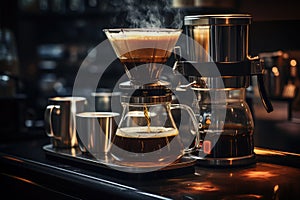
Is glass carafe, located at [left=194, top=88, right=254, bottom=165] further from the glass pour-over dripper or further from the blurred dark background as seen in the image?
the blurred dark background

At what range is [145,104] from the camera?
1677 millimetres

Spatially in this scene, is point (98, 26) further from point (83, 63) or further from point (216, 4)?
point (216, 4)

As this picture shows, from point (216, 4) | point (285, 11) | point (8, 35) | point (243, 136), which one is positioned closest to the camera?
point (243, 136)

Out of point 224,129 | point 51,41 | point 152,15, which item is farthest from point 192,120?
point 51,41

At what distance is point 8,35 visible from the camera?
10.1 ft

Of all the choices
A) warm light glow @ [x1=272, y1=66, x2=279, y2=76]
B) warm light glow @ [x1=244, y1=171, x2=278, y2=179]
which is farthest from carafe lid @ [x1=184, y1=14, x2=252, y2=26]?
warm light glow @ [x1=244, y1=171, x2=278, y2=179]

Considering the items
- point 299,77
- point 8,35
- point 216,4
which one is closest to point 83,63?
point 8,35

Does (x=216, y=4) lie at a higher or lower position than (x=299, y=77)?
higher

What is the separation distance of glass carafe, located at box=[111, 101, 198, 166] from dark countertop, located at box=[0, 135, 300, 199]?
5 cm

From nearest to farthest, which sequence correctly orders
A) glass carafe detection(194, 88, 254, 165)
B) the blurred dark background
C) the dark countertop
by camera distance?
1. the dark countertop
2. glass carafe detection(194, 88, 254, 165)
3. the blurred dark background

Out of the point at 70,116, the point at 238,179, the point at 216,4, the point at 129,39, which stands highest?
the point at 216,4

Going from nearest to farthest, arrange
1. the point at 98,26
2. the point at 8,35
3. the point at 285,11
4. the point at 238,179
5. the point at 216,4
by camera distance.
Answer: the point at 238,179 < the point at 285,11 < the point at 216,4 < the point at 8,35 < the point at 98,26

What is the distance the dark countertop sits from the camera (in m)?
1.51

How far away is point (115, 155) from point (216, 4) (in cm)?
81
